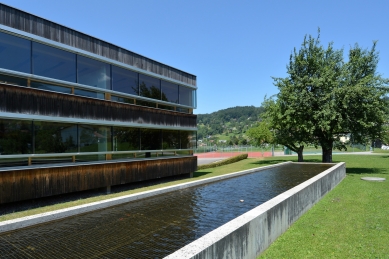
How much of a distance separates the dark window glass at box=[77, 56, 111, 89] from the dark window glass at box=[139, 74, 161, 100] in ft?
7.47

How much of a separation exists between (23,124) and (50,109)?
1.11 m

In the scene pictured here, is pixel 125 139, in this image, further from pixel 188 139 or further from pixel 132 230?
pixel 132 230

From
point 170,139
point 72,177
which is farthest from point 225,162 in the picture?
point 72,177

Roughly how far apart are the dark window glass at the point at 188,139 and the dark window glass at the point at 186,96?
2.00 metres

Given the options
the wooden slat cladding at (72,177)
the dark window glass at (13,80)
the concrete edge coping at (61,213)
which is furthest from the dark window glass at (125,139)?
the concrete edge coping at (61,213)

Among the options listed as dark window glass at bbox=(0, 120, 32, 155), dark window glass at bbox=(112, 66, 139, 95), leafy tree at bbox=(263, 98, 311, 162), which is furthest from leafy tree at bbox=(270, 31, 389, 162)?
dark window glass at bbox=(0, 120, 32, 155)

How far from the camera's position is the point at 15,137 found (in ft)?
31.3

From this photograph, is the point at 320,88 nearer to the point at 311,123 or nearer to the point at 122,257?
the point at 311,123

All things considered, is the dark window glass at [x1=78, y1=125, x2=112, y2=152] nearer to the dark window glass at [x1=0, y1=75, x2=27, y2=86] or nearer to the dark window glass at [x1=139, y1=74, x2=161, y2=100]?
the dark window glass at [x1=0, y1=75, x2=27, y2=86]

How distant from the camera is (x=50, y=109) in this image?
34.6ft

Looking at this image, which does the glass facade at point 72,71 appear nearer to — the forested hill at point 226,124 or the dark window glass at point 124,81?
the dark window glass at point 124,81

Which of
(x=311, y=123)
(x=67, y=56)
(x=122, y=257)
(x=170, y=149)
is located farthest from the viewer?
(x=311, y=123)

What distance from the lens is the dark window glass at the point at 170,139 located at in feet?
55.8

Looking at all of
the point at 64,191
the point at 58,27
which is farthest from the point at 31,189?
the point at 58,27
